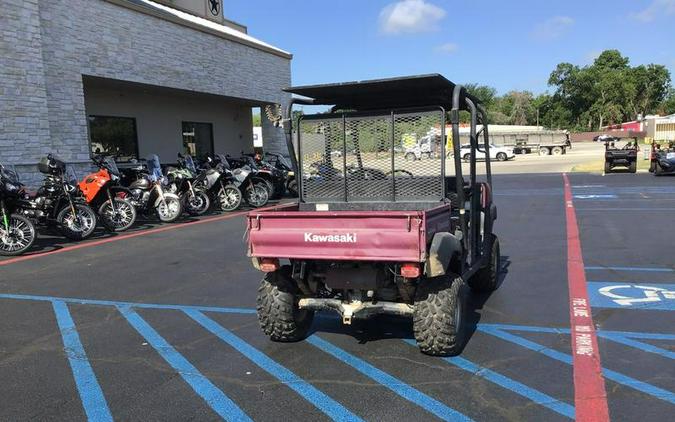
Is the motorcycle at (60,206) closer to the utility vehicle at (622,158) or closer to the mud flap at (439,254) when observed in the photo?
the mud flap at (439,254)

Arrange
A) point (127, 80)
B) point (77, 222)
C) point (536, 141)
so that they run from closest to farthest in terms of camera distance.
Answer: point (77, 222) < point (127, 80) < point (536, 141)

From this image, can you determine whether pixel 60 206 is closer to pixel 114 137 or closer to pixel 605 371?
pixel 114 137

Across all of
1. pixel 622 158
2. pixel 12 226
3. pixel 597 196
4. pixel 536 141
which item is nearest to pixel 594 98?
pixel 536 141

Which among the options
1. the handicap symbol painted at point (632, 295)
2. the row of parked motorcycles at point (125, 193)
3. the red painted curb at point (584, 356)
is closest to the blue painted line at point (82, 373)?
the red painted curb at point (584, 356)

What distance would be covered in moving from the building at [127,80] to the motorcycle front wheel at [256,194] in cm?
411

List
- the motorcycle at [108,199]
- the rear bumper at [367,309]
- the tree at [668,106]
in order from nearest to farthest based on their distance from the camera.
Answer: the rear bumper at [367,309] < the motorcycle at [108,199] < the tree at [668,106]

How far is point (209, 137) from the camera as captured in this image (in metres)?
21.6

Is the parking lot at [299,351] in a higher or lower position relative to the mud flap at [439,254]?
lower

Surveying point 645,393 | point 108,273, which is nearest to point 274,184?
point 108,273

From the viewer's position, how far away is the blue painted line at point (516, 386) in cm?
338

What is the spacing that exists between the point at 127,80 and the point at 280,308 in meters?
12.8

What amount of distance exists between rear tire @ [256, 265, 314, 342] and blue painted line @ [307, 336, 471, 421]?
0.79 ft

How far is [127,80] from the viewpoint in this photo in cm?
1534

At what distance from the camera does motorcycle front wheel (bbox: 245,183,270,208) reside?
14898 millimetres
